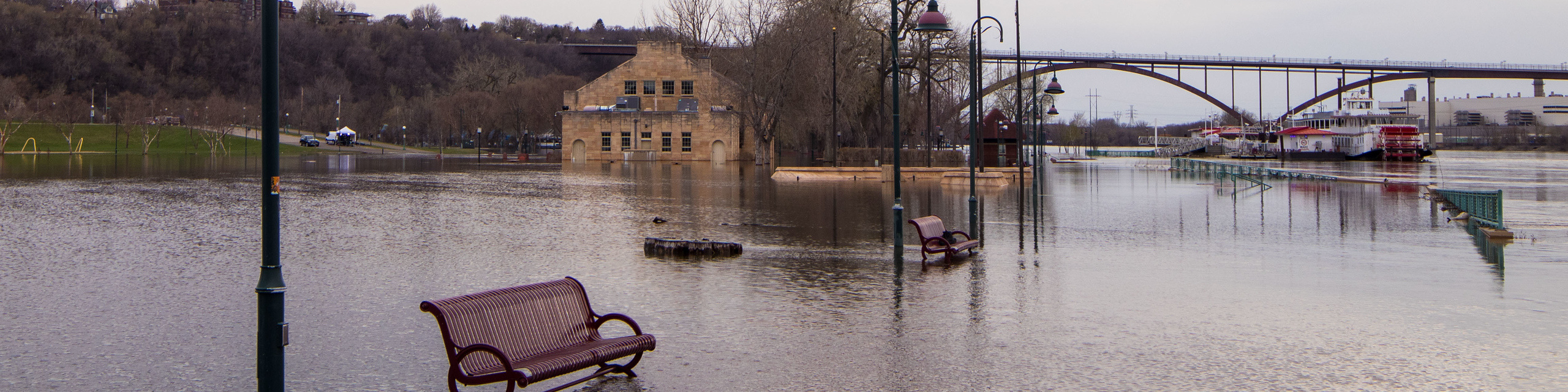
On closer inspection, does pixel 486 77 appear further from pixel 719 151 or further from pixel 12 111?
pixel 719 151

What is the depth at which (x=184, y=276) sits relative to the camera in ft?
46.1

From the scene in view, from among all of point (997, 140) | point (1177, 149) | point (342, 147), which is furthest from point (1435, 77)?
point (342, 147)

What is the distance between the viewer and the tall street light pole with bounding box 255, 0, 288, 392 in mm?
6699

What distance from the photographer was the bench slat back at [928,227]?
53.4 ft

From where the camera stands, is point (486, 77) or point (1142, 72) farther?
point (486, 77)

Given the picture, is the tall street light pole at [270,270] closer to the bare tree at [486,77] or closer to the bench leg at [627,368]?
the bench leg at [627,368]

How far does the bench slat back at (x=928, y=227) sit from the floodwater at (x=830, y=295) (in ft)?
1.70

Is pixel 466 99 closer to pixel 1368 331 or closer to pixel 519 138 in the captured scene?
pixel 519 138

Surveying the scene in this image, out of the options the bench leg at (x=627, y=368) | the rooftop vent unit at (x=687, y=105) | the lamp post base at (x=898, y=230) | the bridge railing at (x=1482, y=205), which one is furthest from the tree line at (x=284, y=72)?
the bench leg at (x=627, y=368)

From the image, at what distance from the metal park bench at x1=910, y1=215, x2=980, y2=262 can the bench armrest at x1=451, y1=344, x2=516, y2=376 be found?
935 centimetres

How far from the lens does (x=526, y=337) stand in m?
8.02

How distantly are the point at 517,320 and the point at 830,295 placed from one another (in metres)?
5.29

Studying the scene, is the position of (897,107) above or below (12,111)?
below

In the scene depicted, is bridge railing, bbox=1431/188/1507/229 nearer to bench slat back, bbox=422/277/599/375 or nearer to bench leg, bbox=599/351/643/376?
bench leg, bbox=599/351/643/376
